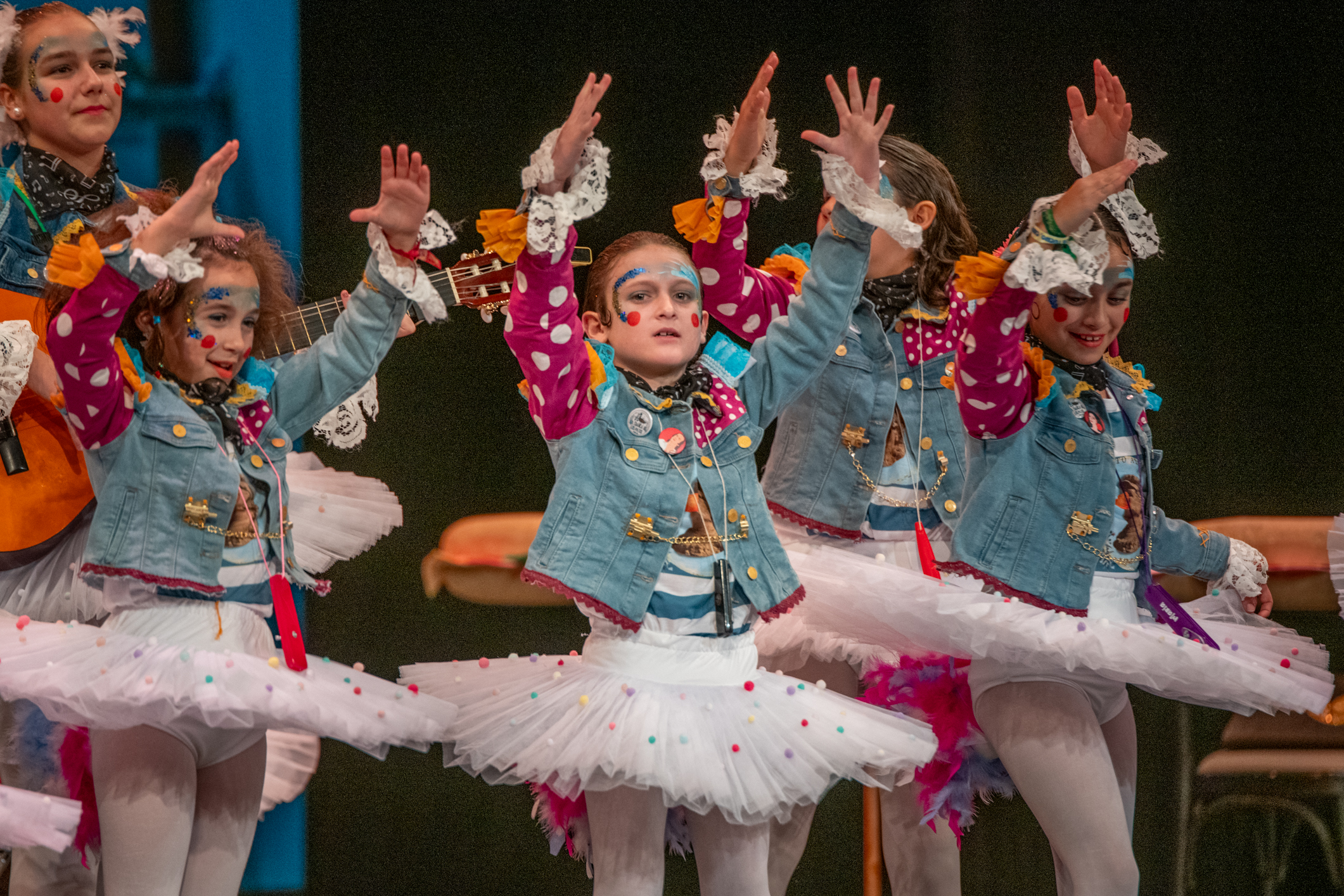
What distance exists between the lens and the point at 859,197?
2.26m

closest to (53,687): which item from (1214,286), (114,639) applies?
(114,639)

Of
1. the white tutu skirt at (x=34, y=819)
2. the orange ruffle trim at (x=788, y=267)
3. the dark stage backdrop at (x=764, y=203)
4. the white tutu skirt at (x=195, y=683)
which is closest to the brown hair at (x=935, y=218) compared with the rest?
the orange ruffle trim at (x=788, y=267)

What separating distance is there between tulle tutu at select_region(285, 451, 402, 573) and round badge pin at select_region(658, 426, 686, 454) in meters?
0.77

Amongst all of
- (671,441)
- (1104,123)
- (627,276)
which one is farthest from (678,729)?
(1104,123)

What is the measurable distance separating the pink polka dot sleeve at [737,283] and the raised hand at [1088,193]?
598mm

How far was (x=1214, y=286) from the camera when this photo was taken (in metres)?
3.70

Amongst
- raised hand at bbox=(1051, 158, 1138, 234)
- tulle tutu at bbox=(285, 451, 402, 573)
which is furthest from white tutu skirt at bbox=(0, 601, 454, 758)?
raised hand at bbox=(1051, 158, 1138, 234)

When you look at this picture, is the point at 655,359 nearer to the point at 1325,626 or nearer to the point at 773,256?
the point at 773,256

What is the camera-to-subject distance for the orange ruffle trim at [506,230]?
83.6 inches

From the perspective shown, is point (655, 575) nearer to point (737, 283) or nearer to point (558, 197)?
point (558, 197)

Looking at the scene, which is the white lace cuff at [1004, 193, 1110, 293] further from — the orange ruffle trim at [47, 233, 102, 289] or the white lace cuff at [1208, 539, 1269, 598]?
the orange ruffle trim at [47, 233, 102, 289]

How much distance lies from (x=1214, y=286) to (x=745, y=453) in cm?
193

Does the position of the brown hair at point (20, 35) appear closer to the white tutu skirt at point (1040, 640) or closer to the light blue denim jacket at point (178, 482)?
the light blue denim jacket at point (178, 482)

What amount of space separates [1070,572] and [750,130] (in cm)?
93
